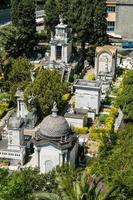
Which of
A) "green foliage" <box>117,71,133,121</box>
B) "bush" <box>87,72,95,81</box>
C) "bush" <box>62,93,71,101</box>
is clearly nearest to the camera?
"green foliage" <box>117,71,133,121</box>

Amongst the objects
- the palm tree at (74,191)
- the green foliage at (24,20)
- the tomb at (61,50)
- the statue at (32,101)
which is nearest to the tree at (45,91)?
the statue at (32,101)

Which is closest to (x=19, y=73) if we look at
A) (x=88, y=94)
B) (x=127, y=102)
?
(x=88, y=94)

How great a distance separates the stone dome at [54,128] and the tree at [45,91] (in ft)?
27.7

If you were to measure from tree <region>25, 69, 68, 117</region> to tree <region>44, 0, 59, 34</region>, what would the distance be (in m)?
22.8

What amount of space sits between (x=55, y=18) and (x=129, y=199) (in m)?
44.2

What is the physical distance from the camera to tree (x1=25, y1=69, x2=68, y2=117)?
163 feet

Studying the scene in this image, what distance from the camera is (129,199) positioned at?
3256 centimetres

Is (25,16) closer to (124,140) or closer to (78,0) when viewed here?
(78,0)

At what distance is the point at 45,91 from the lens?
1964 inches

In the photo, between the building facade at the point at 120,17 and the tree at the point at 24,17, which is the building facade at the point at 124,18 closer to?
the building facade at the point at 120,17

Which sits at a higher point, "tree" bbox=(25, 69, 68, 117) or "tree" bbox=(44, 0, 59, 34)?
"tree" bbox=(44, 0, 59, 34)

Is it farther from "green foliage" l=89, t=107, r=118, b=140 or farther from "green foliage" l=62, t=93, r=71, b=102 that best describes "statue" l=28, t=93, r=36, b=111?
"green foliage" l=89, t=107, r=118, b=140

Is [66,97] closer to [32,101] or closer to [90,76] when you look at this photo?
[90,76]

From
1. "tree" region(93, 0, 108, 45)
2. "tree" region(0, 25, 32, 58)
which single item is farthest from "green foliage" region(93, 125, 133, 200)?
"tree" region(93, 0, 108, 45)
